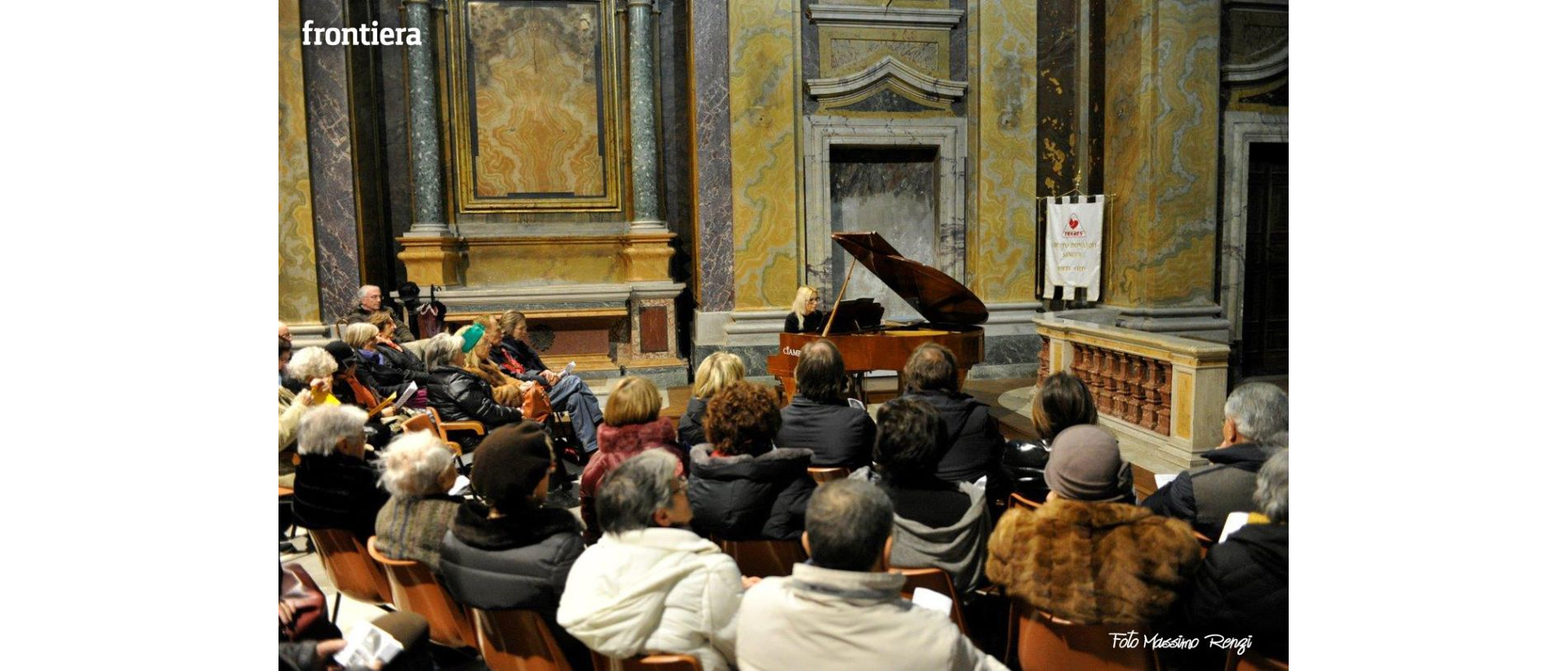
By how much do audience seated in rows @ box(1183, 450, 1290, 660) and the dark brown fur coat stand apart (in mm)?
54

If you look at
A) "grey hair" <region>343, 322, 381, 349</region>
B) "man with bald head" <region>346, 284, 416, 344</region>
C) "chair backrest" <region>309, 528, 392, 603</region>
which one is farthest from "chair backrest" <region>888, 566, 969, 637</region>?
"man with bald head" <region>346, 284, 416, 344</region>

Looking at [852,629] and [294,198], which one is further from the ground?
[294,198]

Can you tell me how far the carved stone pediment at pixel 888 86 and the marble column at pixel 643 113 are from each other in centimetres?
135

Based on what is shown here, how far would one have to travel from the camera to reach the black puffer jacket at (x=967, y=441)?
3.12 metres

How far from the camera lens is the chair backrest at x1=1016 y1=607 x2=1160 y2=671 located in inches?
83.4

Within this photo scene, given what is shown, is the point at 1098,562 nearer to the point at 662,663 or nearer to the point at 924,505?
the point at 924,505

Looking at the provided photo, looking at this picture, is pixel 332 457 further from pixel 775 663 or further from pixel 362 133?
pixel 362 133

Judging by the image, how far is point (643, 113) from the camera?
7680 millimetres

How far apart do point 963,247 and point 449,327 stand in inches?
170

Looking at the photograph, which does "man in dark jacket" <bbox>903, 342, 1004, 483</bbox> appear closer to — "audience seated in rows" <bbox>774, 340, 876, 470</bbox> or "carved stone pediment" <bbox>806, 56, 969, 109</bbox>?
"audience seated in rows" <bbox>774, 340, 876, 470</bbox>

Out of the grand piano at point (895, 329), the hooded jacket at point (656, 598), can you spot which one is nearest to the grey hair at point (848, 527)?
the hooded jacket at point (656, 598)

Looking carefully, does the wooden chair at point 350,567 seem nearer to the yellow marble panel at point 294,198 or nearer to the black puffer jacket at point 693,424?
the black puffer jacket at point 693,424

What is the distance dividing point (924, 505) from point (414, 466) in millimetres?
1347

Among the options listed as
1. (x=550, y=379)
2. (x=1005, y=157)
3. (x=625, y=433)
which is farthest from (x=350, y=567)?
(x=1005, y=157)
